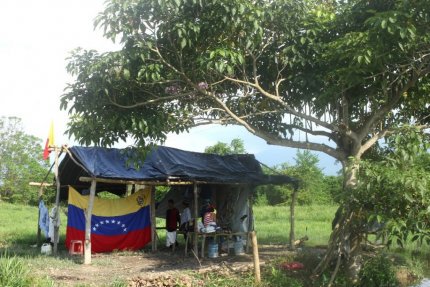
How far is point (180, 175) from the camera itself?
11570 mm

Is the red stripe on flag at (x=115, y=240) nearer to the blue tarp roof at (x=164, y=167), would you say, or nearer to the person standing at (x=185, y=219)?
the person standing at (x=185, y=219)

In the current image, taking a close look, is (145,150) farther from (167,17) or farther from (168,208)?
(168,208)

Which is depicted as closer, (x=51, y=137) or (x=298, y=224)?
(x=51, y=137)

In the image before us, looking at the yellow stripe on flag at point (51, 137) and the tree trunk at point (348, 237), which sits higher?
the yellow stripe on flag at point (51, 137)

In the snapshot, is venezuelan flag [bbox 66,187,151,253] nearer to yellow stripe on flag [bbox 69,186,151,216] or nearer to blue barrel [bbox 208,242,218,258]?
yellow stripe on flag [bbox 69,186,151,216]

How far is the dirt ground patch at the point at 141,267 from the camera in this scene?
8312 mm

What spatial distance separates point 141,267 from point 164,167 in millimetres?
2655

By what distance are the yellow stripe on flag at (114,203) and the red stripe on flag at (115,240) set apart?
55 cm

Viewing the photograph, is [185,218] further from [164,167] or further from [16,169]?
[16,169]

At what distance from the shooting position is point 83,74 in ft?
25.7

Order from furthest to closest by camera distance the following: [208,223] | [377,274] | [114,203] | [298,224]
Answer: [298,224] → [114,203] → [208,223] → [377,274]

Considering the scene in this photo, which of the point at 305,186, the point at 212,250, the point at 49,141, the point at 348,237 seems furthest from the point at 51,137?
the point at 305,186

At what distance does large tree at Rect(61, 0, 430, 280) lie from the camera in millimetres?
7184

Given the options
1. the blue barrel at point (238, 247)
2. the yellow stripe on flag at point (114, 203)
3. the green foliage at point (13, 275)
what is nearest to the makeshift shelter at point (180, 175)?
the yellow stripe on flag at point (114, 203)
